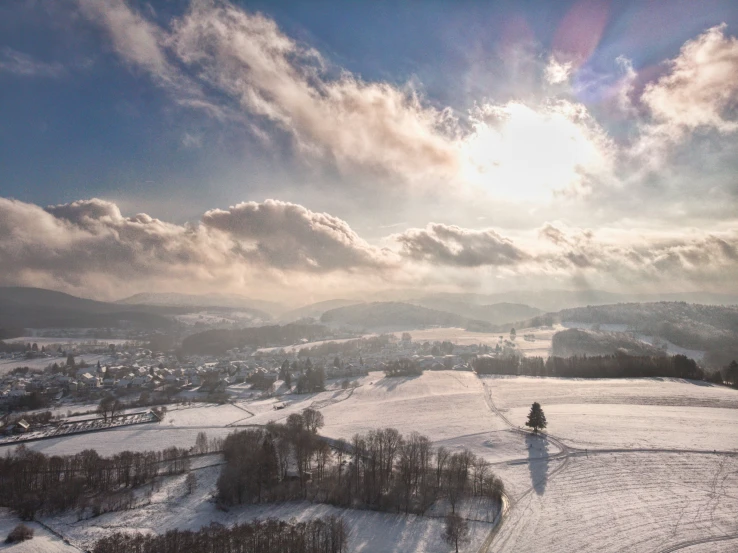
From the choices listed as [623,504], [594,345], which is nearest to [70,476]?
[623,504]

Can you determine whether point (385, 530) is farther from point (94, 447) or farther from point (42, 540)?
point (94, 447)

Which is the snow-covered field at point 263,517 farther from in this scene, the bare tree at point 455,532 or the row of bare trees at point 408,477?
the row of bare trees at point 408,477

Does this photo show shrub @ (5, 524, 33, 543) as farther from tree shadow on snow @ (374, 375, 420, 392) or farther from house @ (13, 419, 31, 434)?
tree shadow on snow @ (374, 375, 420, 392)

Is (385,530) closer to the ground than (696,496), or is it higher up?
closer to the ground

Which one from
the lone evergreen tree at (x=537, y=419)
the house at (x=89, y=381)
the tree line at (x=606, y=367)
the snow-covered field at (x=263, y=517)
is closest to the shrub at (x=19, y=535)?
the snow-covered field at (x=263, y=517)

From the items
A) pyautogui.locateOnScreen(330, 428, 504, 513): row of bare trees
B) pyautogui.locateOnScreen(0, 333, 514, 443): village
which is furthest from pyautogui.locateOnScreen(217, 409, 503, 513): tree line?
pyautogui.locateOnScreen(0, 333, 514, 443): village

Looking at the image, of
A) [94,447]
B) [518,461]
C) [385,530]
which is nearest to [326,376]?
[94,447]
